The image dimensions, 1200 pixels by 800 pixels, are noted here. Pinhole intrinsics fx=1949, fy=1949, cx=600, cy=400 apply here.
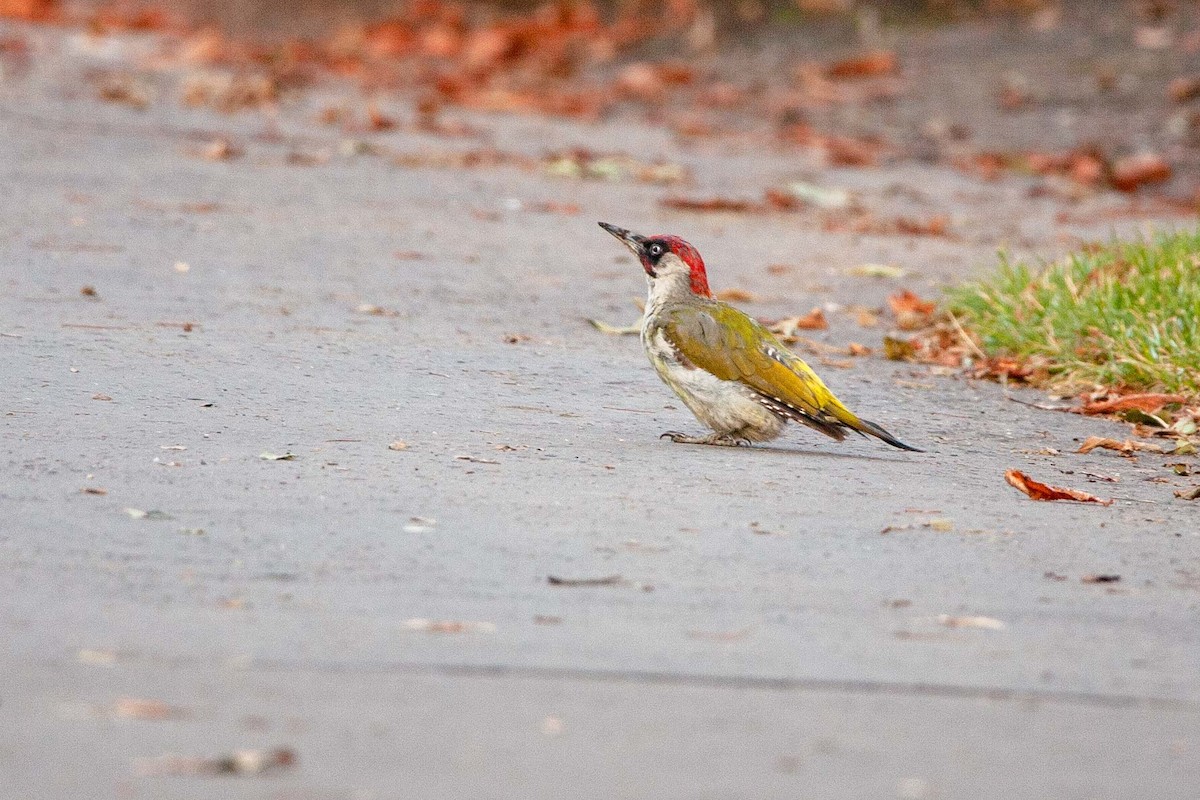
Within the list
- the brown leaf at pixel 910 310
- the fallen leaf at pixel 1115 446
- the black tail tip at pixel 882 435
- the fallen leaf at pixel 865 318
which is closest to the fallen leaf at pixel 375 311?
the fallen leaf at pixel 865 318

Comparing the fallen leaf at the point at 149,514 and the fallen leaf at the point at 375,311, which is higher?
the fallen leaf at the point at 149,514

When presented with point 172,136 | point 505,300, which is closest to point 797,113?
point 172,136

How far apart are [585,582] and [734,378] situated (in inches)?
75.5

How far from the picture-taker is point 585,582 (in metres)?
4.43

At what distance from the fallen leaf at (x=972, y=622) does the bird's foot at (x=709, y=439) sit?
6.96 feet

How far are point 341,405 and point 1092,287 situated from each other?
12.1ft

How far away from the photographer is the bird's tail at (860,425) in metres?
5.99

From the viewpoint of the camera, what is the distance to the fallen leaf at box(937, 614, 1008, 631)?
425cm

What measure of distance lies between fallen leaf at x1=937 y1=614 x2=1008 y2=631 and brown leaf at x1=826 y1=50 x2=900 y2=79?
1478 centimetres

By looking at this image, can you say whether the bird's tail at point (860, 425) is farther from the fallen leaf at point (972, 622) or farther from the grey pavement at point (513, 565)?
the fallen leaf at point (972, 622)

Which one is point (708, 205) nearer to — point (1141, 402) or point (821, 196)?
point (821, 196)

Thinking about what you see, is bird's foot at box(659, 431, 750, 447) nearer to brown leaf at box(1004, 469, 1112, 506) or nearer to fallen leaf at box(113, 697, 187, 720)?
brown leaf at box(1004, 469, 1112, 506)

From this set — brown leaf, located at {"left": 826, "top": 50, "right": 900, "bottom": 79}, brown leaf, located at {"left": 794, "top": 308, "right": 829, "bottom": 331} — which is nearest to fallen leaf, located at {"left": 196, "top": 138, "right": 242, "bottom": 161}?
brown leaf, located at {"left": 794, "top": 308, "right": 829, "bottom": 331}

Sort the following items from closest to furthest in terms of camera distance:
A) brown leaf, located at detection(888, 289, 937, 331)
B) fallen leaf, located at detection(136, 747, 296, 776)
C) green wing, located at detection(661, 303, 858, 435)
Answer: fallen leaf, located at detection(136, 747, 296, 776) → green wing, located at detection(661, 303, 858, 435) → brown leaf, located at detection(888, 289, 937, 331)
